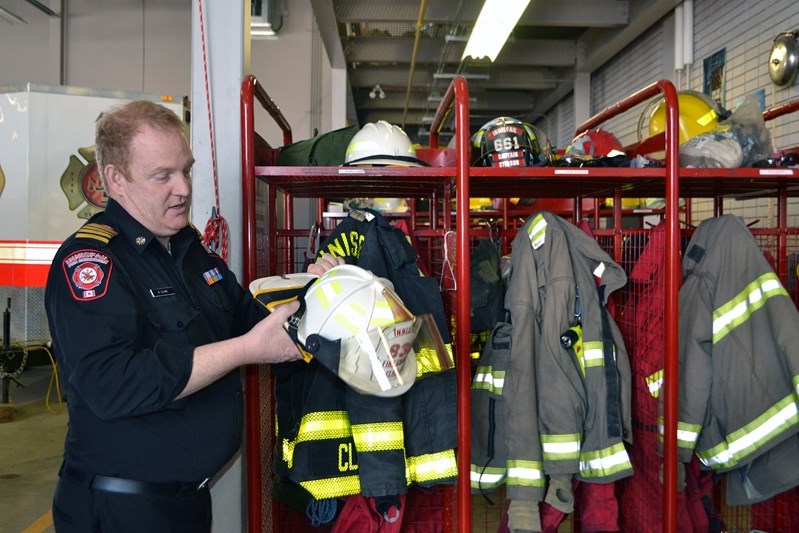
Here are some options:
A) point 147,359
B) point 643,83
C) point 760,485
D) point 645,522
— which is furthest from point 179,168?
point 643,83

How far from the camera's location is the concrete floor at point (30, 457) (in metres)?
4.24

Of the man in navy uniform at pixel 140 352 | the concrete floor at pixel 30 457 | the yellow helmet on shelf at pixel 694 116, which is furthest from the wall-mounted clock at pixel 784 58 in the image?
the concrete floor at pixel 30 457

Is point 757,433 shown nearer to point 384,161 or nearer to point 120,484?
point 384,161

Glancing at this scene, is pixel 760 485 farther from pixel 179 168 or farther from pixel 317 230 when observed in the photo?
pixel 179 168

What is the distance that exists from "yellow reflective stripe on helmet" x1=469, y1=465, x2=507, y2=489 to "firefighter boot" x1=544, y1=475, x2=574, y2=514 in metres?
0.21

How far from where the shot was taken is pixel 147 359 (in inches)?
60.1

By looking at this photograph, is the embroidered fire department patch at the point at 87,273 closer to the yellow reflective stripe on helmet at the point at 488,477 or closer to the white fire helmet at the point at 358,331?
the white fire helmet at the point at 358,331

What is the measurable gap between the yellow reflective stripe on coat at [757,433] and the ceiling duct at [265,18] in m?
6.01

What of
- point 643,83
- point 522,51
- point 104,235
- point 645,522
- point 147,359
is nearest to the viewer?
point 147,359

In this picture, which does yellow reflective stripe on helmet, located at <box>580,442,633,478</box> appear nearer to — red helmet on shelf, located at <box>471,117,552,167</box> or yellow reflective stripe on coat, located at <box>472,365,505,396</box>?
yellow reflective stripe on coat, located at <box>472,365,505,396</box>

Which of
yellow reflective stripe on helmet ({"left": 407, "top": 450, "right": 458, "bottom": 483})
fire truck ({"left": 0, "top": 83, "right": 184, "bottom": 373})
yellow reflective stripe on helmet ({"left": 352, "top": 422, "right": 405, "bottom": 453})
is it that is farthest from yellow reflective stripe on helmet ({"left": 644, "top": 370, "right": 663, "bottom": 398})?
fire truck ({"left": 0, "top": 83, "right": 184, "bottom": 373})

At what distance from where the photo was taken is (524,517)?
2469mm

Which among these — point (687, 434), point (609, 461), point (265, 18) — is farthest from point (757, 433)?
point (265, 18)

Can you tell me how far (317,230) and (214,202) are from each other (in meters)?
0.58
